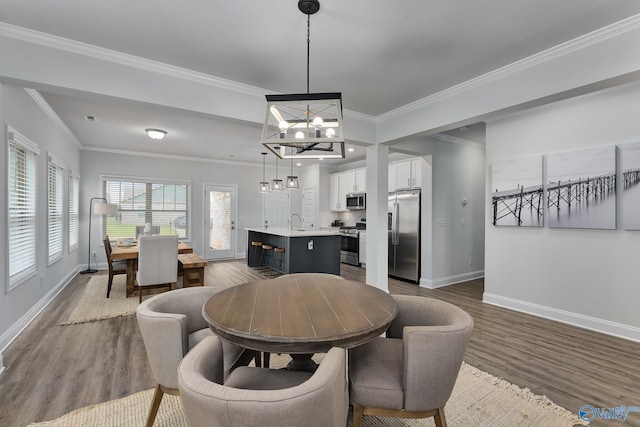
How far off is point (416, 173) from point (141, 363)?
16.5ft

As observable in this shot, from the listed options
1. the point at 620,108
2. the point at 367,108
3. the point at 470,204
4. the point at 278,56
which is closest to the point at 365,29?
the point at 278,56

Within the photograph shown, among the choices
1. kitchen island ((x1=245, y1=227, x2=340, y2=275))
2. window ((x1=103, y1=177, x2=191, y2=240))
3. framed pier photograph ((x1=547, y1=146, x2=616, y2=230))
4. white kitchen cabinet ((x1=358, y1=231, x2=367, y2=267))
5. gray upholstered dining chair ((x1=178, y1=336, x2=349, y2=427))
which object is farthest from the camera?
white kitchen cabinet ((x1=358, y1=231, x2=367, y2=267))

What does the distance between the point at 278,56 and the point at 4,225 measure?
292 cm

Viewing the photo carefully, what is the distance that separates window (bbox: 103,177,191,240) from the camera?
22.2 ft

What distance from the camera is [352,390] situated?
4.94 feet

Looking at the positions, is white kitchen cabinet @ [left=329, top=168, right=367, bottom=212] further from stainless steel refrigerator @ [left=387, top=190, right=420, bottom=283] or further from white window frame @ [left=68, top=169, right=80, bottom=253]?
white window frame @ [left=68, top=169, right=80, bottom=253]

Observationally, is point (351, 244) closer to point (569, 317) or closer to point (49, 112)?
point (569, 317)

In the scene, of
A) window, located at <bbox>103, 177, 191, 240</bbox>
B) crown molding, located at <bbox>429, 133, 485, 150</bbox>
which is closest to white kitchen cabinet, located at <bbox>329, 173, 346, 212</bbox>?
crown molding, located at <bbox>429, 133, 485, 150</bbox>

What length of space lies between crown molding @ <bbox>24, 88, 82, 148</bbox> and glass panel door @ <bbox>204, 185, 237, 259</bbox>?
9.86 ft

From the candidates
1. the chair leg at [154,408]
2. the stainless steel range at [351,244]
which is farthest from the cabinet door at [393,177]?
the chair leg at [154,408]

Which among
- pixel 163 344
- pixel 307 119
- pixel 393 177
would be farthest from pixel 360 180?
pixel 163 344

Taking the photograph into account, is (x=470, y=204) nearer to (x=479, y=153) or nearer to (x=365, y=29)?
(x=479, y=153)

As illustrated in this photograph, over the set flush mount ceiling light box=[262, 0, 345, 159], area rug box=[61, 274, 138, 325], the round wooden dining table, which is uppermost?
flush mount ceiling light box=[262, 0, 345, 159]

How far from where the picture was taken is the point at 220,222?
802 centimetres
